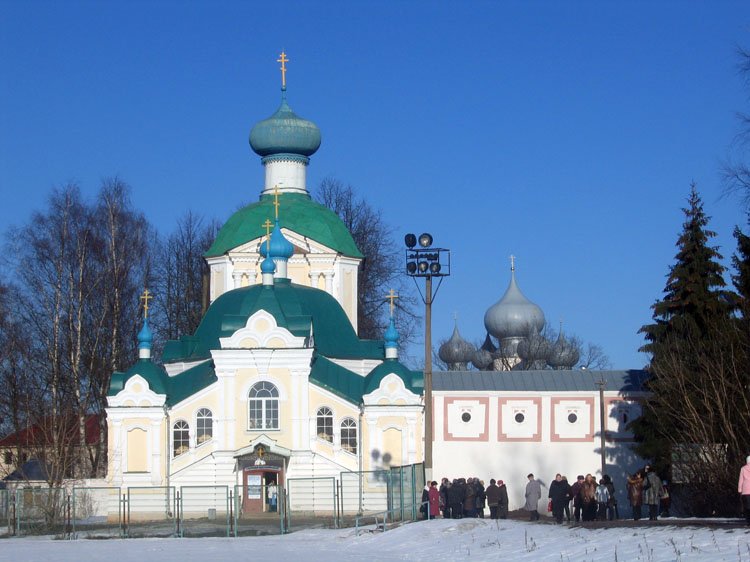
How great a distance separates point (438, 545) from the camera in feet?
71.7

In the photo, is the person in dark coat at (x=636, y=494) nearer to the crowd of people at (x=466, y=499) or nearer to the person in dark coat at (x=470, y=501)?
the crowd of people at (x=466, y=499)

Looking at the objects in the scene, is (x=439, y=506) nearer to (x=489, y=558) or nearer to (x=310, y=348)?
(x=310, y=348)

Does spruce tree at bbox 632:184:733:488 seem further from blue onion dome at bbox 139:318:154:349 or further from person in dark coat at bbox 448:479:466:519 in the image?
blue onion dome at bbox 139:318:154:349

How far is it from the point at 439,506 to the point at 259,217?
15.3 meters

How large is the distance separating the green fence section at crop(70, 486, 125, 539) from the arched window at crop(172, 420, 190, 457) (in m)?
1.93

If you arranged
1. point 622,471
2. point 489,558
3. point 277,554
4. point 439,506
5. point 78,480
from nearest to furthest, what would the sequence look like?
point 489,558, point 277,554, point 439,506, point 78,480, point 622,471

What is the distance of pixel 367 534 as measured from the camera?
25109 mm

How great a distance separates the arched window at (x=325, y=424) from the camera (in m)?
36.7

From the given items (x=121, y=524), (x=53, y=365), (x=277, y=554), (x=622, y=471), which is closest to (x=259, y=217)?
(x=53, y=365)

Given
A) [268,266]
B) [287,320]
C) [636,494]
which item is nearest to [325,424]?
[287,320]

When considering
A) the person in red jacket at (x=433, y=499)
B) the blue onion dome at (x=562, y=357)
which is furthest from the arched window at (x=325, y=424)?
the blue onion dome at (x=562, y=357)

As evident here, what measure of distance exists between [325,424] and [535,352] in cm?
2388

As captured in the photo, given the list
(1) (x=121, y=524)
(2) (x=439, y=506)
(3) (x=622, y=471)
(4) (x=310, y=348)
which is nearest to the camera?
(1) (x=121, y=524)

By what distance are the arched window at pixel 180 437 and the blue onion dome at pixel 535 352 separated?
24055mm
